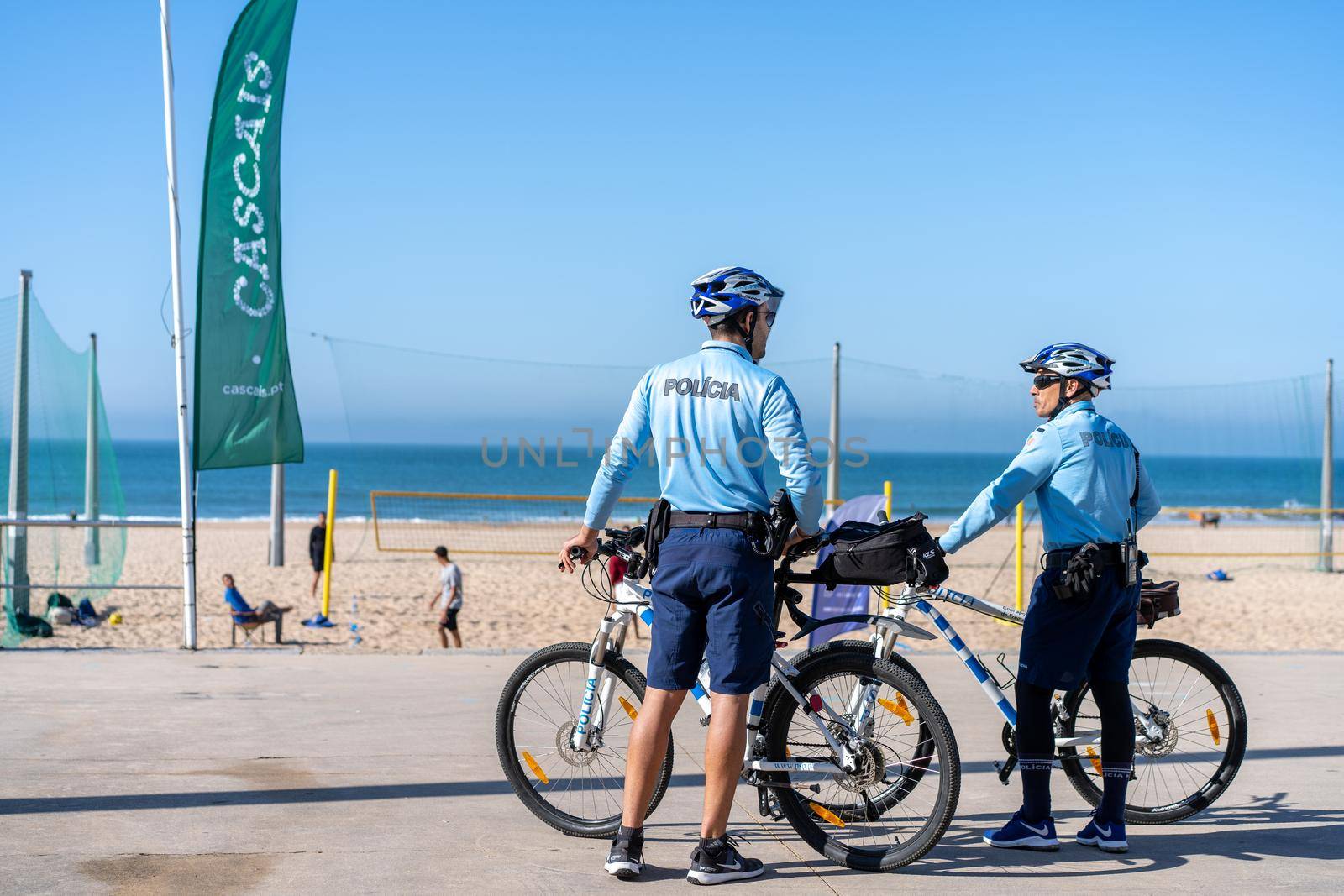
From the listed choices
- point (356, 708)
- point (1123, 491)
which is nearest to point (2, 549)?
point (356, 708)

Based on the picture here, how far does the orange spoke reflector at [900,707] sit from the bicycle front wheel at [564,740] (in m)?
0.82

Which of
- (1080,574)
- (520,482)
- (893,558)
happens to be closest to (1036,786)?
(1080,574)

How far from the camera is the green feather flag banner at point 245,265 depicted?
9102 millimetres

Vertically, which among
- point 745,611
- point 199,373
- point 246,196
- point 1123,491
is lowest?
point 745,611

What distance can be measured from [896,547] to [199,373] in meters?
6.64

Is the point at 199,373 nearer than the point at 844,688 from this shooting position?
No

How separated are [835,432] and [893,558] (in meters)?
13.6

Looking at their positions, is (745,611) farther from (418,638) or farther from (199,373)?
(418,638)

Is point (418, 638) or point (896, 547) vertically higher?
point (896, 547)

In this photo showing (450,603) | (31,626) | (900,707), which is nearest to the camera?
(900,707)

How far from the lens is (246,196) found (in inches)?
364

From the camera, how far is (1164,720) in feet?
14.9

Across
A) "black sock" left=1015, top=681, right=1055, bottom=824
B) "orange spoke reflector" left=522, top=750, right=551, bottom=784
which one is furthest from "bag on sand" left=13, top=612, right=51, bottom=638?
"black sock" left=1015, top=681, right=1055, bottom=824

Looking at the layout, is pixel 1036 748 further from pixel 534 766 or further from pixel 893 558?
pixel 534 766
